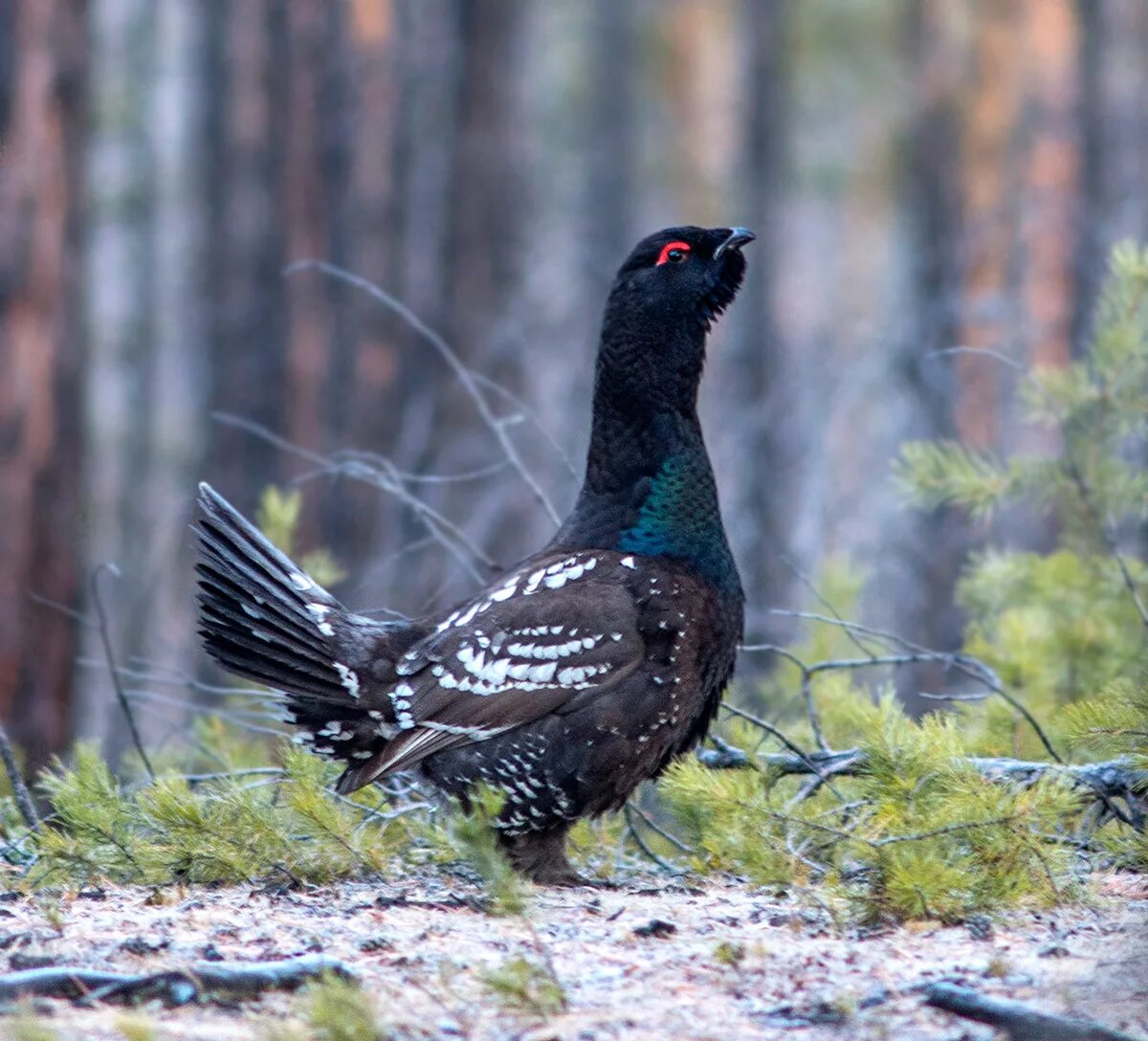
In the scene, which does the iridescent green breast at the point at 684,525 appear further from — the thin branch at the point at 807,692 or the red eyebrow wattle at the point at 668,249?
the red eyebrow wattle at the point at 668,249

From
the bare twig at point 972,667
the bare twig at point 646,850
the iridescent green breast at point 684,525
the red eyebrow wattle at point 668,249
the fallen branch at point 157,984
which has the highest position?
the red eyebrow wattle at point 668,249

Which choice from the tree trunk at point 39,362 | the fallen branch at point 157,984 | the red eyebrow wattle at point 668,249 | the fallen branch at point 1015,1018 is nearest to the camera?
the fallen branch at point 1015,1018

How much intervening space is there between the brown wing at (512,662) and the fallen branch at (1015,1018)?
1.98 meters

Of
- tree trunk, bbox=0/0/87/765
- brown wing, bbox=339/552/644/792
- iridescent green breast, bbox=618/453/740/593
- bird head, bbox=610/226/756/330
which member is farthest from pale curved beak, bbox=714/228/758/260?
tree trunk, bbox=0/0/87/765

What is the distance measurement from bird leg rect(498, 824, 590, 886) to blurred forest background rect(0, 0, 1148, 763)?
220cm

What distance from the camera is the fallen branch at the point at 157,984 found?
3.78 meters

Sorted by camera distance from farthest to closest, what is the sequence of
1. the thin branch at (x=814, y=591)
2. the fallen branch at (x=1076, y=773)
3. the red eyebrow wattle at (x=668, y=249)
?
the red eyebrow wattle at (x=668, y=249), the thin branch at (x=814, y=591), the fallen branch at (x=1076, y=773)

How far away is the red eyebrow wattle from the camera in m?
6.20

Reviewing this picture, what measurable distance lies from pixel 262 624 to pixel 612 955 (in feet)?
6.88

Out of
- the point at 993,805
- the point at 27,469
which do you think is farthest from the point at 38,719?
the point at 993,805

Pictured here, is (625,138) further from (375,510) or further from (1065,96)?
(375,510)

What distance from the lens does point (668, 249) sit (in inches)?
244

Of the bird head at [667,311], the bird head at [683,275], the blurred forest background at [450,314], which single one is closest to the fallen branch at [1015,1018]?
the bird head at [667,311]

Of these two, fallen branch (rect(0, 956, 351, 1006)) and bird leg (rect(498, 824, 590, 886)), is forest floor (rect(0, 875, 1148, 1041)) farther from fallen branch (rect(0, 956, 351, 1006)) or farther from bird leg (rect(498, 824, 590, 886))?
bird leg (rect(498, 824, 590, 886))
